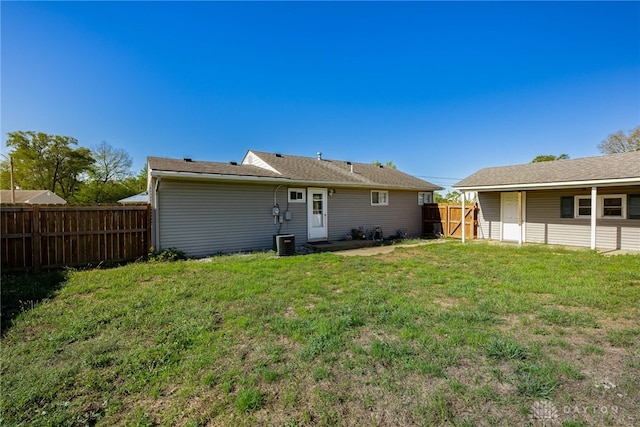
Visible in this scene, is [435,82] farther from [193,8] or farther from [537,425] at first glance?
[537,425]

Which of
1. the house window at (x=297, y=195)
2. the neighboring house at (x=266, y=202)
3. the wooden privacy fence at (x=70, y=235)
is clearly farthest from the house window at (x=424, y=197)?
the wooden privacy fence at (x=70, y=235)

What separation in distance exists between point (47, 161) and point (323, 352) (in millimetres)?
44317

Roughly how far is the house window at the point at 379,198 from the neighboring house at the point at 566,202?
3411 millimetres

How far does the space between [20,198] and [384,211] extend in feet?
109

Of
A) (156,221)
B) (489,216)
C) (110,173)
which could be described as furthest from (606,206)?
(110,173)

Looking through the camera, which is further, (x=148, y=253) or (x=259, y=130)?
(x=259, y=130)

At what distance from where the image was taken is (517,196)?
1254 centimetres

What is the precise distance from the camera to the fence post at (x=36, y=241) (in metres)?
6.39

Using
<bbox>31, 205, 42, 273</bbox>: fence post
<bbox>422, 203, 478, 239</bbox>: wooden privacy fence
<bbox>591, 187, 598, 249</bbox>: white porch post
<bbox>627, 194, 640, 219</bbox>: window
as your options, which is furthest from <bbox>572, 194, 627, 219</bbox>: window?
<bbox>31, 205, 42, 273</bbox>: fence post

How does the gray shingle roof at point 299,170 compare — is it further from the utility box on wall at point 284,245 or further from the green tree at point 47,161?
the green tree at point 47,161

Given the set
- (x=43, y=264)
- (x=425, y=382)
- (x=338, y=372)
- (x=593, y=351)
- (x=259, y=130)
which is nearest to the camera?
(x=425, y=382)

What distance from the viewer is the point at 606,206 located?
1040 cm

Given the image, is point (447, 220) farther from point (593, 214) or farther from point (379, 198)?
point (593, 214)

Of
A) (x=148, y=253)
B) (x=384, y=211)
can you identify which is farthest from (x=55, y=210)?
(x=384, y=211)
